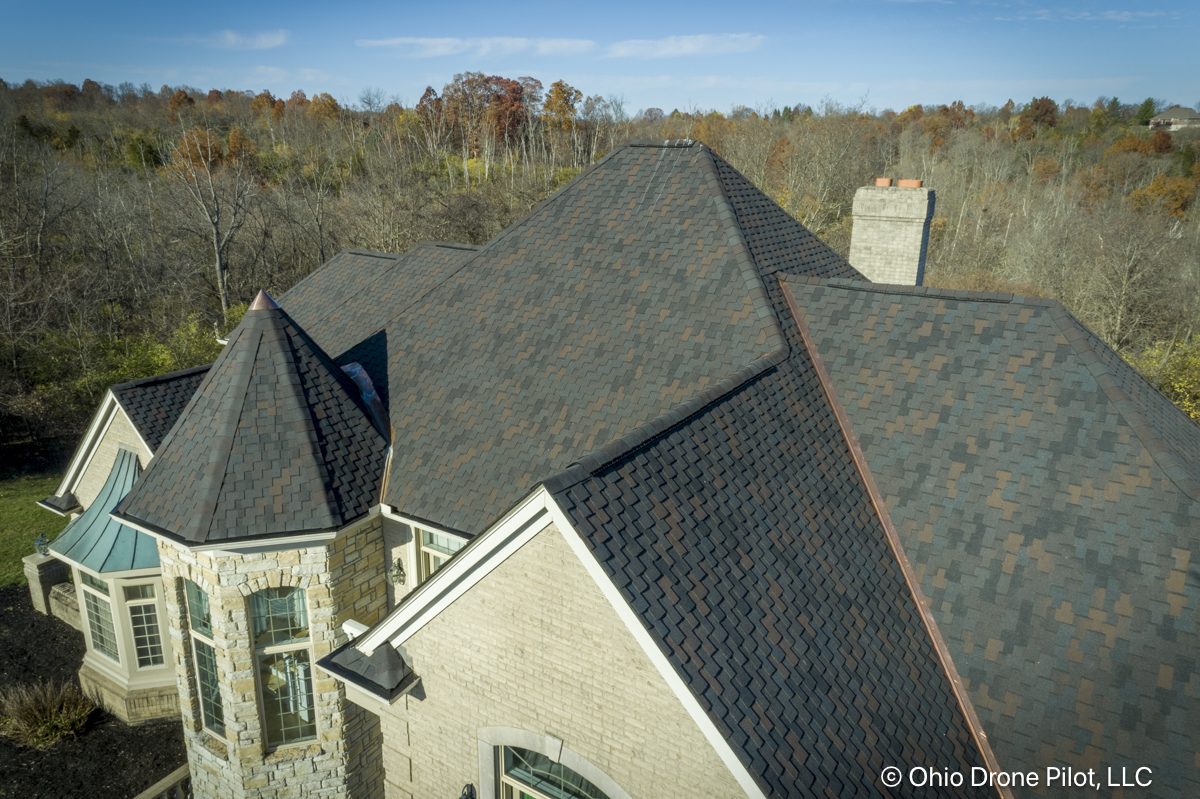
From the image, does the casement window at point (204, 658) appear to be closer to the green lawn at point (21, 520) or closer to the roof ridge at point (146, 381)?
the roof ridge at point (146, 381)

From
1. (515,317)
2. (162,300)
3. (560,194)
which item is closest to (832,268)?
(560,194)

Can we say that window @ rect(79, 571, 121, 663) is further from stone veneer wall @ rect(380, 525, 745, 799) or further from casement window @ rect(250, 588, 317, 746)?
stone veneer wall @ rect(380, 525, 745, 799)

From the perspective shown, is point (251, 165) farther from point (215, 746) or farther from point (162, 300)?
point (215, 746)

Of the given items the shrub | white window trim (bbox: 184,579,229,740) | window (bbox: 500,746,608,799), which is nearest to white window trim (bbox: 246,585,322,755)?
white window trim (bbox: 184,579,229,740)

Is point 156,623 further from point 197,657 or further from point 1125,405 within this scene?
point 1125,405

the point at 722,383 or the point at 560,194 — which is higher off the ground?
the point at 560,194

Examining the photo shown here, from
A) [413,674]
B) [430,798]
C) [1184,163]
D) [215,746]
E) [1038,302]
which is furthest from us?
[1184,163]

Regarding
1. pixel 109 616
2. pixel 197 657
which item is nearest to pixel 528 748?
pixel 197 657

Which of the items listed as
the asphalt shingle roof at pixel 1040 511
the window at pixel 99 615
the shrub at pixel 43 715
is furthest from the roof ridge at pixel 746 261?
the shrub at pixel 43 715
